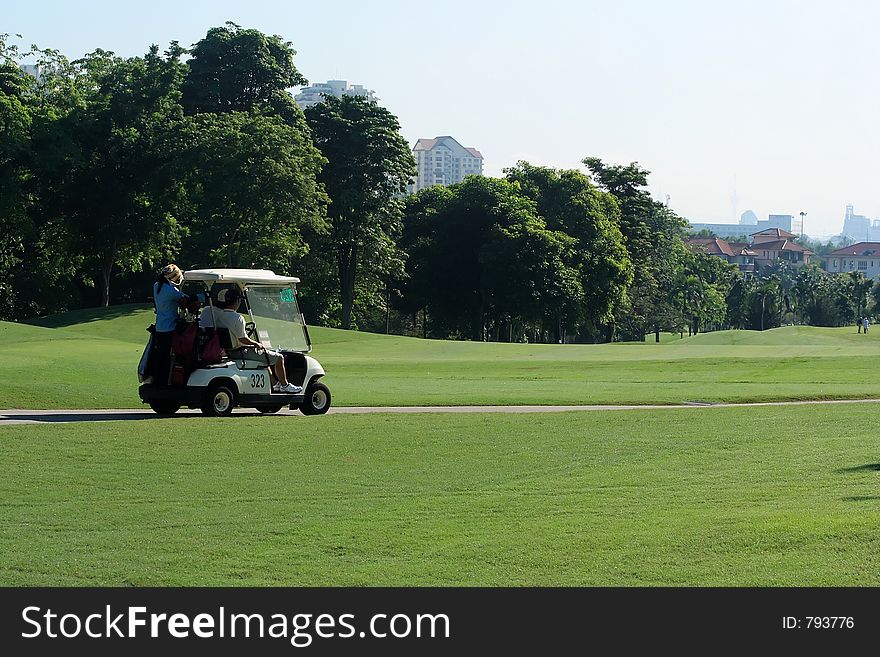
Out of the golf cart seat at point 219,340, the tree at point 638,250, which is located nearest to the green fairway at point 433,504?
the golf cart seat at point 219,340

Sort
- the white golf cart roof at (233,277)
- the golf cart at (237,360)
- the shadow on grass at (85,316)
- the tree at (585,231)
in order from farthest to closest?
the tree at (585,231) < the shadow on grass at (85,316) < the white golf cart roof at (233,277) < the golf cart at (237,360)

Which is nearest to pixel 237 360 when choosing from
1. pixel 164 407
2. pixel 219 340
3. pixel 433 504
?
pixel 219 340

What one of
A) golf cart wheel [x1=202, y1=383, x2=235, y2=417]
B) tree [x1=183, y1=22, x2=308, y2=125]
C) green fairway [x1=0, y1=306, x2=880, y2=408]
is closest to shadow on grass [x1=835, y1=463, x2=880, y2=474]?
golf cart wheel [x1=202, y1=383, x2=235, y2=417]

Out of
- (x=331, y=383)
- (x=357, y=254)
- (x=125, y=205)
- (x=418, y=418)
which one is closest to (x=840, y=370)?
(x=331, y=383)

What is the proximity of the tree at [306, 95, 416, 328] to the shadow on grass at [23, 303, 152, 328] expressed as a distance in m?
19.6

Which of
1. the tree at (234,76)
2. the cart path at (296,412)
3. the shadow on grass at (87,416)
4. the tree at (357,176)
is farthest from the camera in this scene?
the tree at (357,176)

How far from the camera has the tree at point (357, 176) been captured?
7412 cm

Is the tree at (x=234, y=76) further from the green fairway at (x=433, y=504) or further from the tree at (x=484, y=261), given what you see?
the green fairway at (x=433, y=504)

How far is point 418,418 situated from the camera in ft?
65.6

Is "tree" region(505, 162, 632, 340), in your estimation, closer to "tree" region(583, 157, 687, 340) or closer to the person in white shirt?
"tree" region(583, 157, 687, 340)

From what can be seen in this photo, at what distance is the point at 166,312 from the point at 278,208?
42270mm

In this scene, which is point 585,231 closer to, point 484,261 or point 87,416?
point 484,261

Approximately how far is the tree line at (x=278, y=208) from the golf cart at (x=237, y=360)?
39.8 m

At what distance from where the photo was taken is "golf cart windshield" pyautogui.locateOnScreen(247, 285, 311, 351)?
19.7 metres
